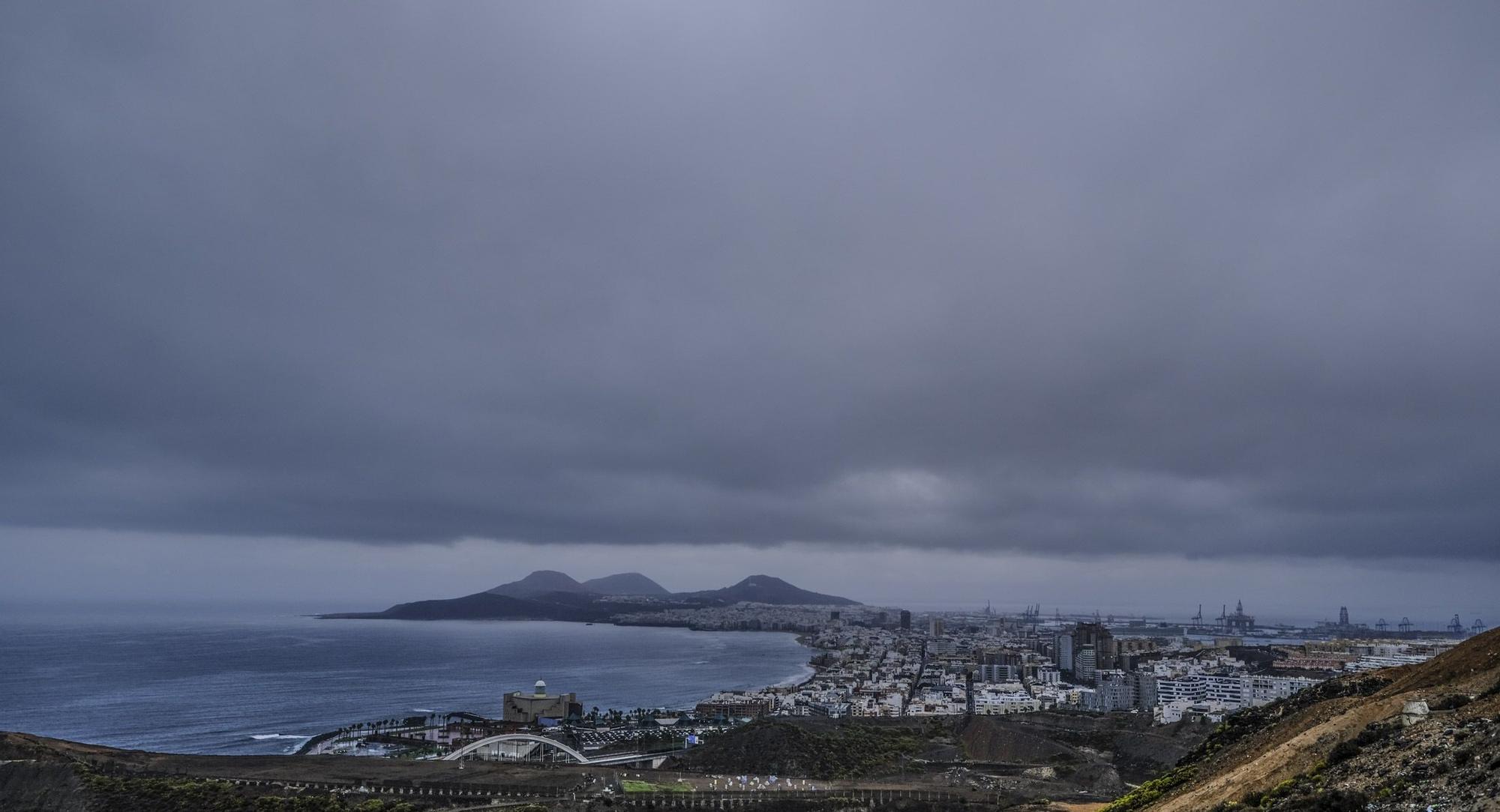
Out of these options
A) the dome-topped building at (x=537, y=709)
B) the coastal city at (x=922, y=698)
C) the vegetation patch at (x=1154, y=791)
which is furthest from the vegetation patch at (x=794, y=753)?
the vegetation patch at (x=1154, y=791)

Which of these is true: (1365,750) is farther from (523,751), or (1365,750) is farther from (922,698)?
(922,698)

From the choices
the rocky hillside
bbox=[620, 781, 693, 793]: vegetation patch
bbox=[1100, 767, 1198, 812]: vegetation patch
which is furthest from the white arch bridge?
the rocky hillside

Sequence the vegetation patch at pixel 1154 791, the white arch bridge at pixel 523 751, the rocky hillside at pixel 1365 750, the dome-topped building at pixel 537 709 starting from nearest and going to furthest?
the rocky hillside at pixel 1365 750, the vegetation patch at pixel 1154 791, the white arch bridge at pixel 523 751, the dome-topped building at pixel 537 709

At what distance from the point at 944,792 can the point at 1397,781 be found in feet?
148

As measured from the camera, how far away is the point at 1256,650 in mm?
176375

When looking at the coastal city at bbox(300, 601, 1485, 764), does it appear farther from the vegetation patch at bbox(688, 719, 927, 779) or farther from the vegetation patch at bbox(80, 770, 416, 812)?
the vegetation patch at bbox(80, 770, 416, 812)

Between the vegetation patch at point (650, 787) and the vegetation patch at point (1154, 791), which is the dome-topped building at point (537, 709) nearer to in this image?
the vegetation patch at point (650, 787)

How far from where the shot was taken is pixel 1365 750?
1859 cm

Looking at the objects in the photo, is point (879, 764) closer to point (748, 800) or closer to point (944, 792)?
point (944, 792)

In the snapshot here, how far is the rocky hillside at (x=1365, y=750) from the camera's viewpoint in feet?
49.2

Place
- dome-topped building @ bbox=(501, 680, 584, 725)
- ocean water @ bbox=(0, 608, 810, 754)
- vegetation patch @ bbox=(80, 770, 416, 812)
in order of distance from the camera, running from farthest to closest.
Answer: dome-topped building @ bbox=(501, 680, 584, 725), ocean water @ bbox=(0, 608, 810, 754), vegetation patch @ bbox=(80, 770, 416, 812)

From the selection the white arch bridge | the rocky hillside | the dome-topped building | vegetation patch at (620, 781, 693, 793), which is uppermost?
the rocky hillside

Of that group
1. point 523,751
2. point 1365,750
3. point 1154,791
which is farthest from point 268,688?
point 1365,750

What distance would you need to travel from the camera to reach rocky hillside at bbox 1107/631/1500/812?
49.2 feet
